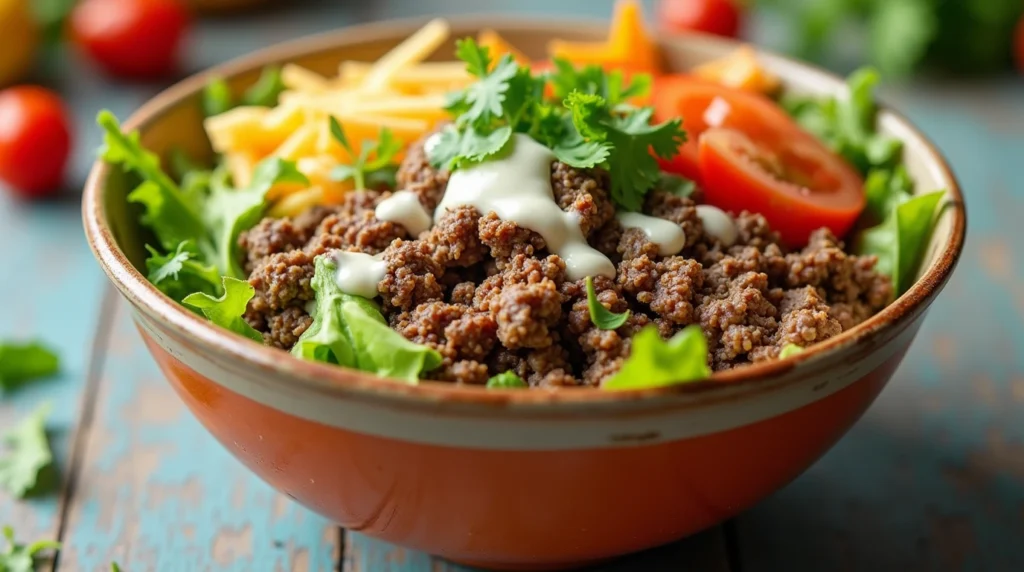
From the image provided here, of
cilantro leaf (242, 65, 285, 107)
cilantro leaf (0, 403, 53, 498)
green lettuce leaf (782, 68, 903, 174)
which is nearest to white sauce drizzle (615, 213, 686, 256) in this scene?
green lettuce leaf (782, 68, 903, 174)

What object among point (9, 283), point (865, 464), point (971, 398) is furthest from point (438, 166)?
point (9, 283)

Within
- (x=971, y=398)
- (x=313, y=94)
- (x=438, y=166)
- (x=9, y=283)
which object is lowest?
(x=9, y=283)

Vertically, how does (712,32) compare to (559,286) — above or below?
below

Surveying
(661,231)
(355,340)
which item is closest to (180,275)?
(355,340)

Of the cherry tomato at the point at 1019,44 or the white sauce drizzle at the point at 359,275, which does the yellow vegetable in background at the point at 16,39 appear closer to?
the white sauce drizzle at the point at 359,275

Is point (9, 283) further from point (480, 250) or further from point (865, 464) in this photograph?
point (865, 464)

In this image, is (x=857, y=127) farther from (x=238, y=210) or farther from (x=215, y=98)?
(x=215, y=98)

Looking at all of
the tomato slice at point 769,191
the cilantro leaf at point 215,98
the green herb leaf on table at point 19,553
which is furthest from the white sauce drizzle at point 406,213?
the green herb leaf on table at point 19,553
